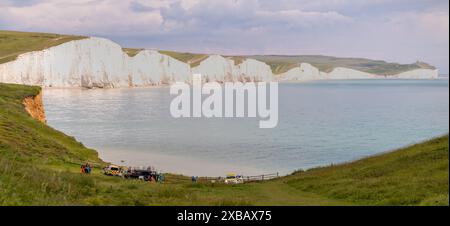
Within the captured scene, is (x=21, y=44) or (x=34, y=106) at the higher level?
(x=21, y=44)

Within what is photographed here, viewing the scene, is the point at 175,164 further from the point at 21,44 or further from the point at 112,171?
the point at 21,44

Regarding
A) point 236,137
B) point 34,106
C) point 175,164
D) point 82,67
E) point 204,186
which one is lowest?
point 175,164

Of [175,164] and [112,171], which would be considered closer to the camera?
[112,171]

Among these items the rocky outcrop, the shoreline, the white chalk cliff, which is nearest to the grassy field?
the shoreline

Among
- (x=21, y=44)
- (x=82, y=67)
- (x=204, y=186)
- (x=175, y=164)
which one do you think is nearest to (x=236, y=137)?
(x=175, y=164)

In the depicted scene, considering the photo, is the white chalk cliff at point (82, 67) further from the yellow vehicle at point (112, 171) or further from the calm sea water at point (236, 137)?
the yellow vehicle at point (112, 171)

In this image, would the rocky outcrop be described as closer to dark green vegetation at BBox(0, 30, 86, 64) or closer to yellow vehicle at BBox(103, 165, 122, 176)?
yellow vehicle at BBox(103, 165, 122, 176)

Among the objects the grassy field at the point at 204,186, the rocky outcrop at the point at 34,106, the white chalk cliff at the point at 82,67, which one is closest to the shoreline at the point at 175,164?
the rocky outcrop at the point at 34,106
